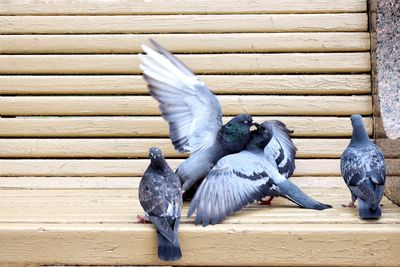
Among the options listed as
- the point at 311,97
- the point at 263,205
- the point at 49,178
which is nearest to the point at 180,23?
the point at 311,97

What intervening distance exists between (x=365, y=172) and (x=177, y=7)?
1544mm

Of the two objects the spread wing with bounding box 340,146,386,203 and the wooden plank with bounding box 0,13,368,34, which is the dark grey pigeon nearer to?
the spread wing with bounding box 340,146,386,203

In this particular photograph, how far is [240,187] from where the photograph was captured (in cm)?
266

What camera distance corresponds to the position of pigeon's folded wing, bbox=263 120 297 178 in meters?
3.20

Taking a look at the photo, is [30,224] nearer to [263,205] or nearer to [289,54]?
[263,205]

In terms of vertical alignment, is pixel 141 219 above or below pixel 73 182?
above

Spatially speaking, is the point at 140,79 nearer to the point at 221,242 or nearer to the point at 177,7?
the point at 177,7

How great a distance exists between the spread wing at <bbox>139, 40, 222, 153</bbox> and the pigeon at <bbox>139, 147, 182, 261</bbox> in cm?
55

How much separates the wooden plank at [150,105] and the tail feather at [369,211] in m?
1.14

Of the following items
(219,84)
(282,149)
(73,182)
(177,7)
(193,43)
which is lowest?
(73,182)

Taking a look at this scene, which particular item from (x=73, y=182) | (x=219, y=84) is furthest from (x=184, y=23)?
(x=73, y=182)

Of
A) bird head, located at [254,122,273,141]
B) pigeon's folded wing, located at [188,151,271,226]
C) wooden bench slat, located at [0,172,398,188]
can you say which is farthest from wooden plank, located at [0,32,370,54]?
pigeon's folded wing, located at [188,151,271,226]

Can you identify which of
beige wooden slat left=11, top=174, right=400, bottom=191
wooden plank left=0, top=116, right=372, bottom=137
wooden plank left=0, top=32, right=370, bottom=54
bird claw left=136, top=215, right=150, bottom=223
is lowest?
beige wooden slat left=11, top=174, right=400, bottom=191

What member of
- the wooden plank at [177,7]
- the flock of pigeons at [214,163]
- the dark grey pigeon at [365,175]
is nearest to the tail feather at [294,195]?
the flock of pigeons at [214,163]
